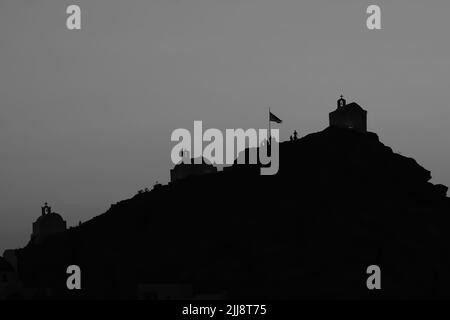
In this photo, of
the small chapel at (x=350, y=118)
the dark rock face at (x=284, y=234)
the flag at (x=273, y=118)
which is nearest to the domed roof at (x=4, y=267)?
the dark rock face at (x=284, y=234)

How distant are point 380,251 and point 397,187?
1588 cm

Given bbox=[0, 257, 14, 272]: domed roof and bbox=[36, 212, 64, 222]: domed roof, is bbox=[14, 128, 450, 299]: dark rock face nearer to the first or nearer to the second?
bbox=[0, 257, 14, 272]: domed roof

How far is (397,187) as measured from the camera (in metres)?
150

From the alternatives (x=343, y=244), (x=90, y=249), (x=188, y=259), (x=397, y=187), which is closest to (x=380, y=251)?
(x=343, y=244)

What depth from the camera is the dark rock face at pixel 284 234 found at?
135375 millimetres

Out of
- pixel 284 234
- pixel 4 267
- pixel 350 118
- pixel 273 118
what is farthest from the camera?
pixel 350 118

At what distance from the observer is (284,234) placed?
14162cm

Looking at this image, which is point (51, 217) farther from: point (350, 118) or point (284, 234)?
point (350, 118)

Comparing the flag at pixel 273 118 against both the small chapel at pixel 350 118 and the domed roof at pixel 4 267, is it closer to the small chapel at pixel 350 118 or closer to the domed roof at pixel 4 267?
the small chapel at pixel 350 118

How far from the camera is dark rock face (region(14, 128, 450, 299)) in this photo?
13538cm

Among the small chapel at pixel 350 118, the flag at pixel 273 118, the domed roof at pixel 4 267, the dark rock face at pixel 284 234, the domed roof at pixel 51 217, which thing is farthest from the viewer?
the domed roof at pixel 51 217

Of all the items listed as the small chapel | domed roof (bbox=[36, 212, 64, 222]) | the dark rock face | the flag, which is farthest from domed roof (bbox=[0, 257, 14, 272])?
the small chapel

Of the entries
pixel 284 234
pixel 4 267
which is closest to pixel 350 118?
pixel 284 234
